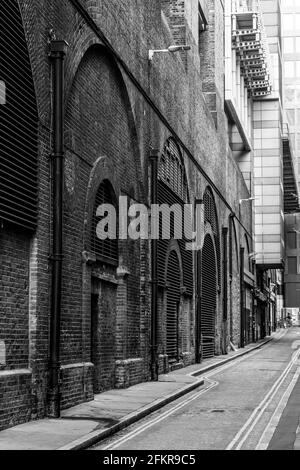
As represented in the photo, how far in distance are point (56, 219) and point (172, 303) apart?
45.1ft

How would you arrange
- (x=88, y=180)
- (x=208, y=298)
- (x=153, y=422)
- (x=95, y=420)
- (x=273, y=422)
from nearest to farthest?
(x=95, y=420)
(x=273, y=422)
(x=153, y=422)
(x=88, y=180)
(x=208, y=298)

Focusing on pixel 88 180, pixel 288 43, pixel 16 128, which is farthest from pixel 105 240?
pixel 288 43

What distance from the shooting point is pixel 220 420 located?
15.0 m

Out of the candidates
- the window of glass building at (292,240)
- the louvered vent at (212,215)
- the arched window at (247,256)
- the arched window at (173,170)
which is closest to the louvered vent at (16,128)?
the arched window at (173,170)

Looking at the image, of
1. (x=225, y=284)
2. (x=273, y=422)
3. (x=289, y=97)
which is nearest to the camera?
(x=273, y=422)

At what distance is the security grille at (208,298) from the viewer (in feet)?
116

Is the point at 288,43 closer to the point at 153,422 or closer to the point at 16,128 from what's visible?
the point at 153,422

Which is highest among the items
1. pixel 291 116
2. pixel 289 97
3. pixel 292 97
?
pixel 289 97

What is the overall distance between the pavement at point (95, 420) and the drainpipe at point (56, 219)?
0.57 m

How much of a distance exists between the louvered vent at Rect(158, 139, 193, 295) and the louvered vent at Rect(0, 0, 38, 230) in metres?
11.5

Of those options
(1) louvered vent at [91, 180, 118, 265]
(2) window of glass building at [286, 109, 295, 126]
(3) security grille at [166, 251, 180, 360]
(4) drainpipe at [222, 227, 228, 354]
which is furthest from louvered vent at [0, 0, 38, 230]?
(2) window of glass building at [286, 109, 295, 126]

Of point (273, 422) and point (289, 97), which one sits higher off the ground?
point (289, 97)

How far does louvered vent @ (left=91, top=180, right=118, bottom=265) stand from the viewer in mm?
18203

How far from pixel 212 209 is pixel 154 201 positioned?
1515cm
